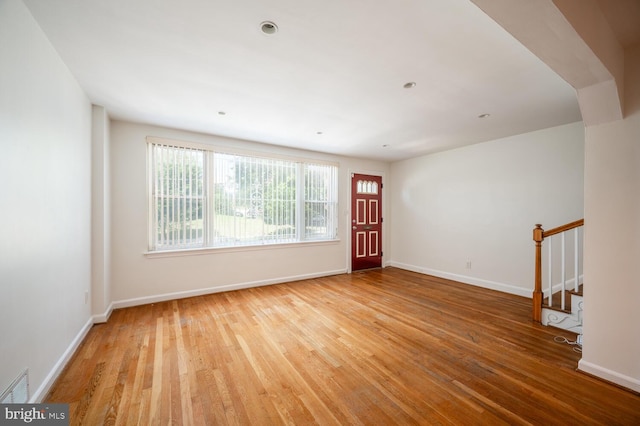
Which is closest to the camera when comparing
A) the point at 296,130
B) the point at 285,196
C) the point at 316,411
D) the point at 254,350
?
the point at 316,411

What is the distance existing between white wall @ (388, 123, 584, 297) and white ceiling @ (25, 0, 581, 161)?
0.53 meters

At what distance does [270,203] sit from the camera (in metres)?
4.49

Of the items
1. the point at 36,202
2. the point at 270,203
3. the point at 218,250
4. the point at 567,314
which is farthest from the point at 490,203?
the point at 36,202

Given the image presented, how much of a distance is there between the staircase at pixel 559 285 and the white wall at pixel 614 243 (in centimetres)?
61

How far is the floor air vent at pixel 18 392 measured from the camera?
134 centimetres

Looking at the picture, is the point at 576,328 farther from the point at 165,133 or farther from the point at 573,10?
the point at 165,133

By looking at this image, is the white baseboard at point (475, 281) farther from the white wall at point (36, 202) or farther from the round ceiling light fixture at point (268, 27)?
the white wall at point (36, 202)

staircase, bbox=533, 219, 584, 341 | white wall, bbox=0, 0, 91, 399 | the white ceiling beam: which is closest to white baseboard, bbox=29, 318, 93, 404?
white wall, bbox=0, 0, 91, 399

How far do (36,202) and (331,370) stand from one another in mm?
2481

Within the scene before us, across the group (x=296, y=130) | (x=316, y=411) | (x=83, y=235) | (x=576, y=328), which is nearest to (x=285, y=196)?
(x=296, y=130)

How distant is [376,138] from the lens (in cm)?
409

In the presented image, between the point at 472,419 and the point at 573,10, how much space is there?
2350 millimetres

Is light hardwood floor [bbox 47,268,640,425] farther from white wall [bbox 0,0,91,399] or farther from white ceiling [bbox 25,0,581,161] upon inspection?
white ceiling [bbox 25,0,581,161]

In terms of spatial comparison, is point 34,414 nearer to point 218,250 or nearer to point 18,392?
point 18,392
